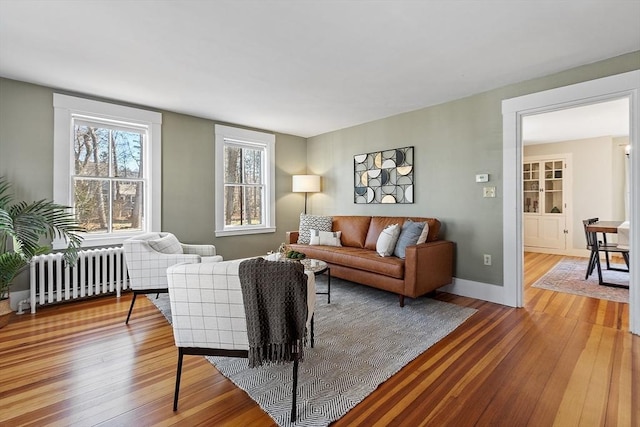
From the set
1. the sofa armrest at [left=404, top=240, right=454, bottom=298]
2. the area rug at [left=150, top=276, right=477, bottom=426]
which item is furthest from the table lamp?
the sofa armrest at [left=404, top=240, right=454, bottom=298]

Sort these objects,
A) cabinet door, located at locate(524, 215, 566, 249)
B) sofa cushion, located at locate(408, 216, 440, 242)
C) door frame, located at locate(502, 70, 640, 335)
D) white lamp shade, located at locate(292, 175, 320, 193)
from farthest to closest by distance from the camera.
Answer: cabinet door, located at locate(524, 215, 566, 249) < white lamp shade, located at locate(292, 175, 320, 193) < sofa cushion, located at locate(408, 216, 440, 242) < door frame, located at locate(502, 70, 640, 335)

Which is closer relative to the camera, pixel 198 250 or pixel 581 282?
pixel 198 250

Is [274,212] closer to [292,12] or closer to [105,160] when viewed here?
[105,160]

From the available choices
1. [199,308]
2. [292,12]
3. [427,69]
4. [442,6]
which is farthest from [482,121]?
[199,308]

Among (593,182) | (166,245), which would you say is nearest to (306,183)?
(166,245)

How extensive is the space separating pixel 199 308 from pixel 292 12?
6.29 ft

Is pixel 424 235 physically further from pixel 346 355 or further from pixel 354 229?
pixel 346 355

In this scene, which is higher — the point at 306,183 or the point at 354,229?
the point at 306,183

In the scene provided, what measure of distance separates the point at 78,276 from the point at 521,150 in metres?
4.97

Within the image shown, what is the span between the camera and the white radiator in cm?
305

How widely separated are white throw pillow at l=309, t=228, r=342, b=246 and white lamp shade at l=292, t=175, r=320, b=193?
1000 millimetres

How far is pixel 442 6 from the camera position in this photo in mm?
1908

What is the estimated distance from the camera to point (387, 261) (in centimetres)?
321

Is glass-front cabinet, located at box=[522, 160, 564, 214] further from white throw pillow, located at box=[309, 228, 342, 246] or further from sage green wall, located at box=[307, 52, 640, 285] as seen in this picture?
white throw pillow, located at box=[309, 228, 342, 246]
